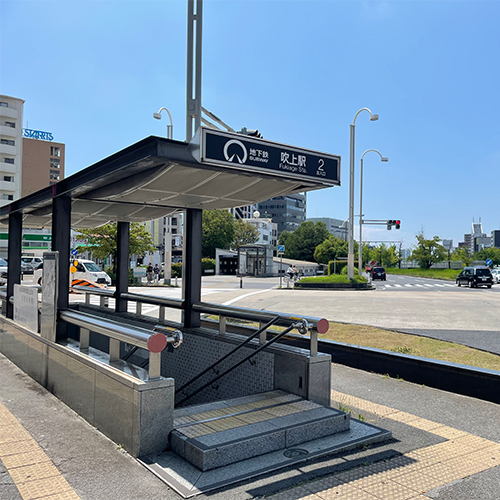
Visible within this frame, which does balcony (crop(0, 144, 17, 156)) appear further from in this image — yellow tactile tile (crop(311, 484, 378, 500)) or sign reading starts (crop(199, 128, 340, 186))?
yellow tactile tile (crop(311, 484, 378, 500))

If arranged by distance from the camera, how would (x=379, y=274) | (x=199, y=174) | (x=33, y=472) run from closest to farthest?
(x=33, y=472) → (x=199, y=174) → (x=379, y=274)

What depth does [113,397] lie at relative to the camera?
4.50 meters

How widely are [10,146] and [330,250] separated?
59.4 metres

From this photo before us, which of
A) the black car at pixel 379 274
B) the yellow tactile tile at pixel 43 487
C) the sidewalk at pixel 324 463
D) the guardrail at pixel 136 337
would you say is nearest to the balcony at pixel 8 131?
the black car at pixel 379 274

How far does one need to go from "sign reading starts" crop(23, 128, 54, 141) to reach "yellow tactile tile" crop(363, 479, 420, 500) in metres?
97.7

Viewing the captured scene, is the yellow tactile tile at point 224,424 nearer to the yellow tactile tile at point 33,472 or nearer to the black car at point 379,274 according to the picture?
the yellow tactile tile at point 33,472

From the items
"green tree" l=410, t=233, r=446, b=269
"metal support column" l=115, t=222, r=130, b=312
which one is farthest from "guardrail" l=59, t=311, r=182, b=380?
"green tree" l=410, t=233, r=446, b=269

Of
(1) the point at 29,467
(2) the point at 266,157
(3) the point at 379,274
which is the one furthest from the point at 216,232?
(1) the point at 29,467

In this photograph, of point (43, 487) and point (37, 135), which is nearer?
point (43, 487)

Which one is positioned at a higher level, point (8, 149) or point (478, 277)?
point (8, 149)

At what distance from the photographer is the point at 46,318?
21.7ft

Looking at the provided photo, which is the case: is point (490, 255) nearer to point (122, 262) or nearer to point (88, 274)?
point (88, 274)

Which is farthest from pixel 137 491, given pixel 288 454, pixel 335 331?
pixel 335 331

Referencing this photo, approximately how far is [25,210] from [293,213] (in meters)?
157
